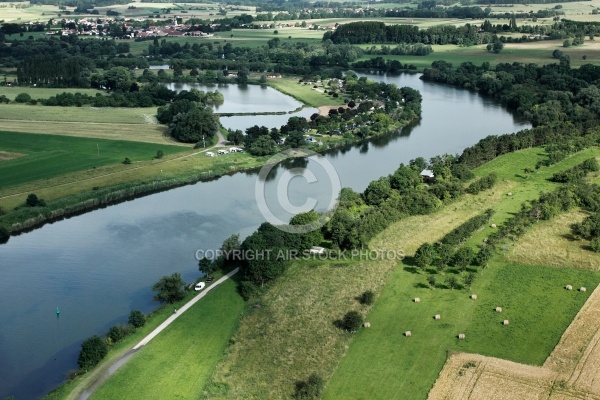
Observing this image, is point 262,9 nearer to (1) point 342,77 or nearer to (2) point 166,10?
(2) point 166,10

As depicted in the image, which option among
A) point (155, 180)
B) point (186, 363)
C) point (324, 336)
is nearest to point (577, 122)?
point (155, 180)

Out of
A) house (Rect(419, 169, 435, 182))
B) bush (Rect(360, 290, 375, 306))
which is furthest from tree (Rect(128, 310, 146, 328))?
house (Rect(419, 169, 435, 182))

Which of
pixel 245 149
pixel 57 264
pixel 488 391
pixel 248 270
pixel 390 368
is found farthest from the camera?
pixel 245 149

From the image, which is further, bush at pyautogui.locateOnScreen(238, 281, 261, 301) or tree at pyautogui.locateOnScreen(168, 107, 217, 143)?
tree at pyautogui.locateOnScreen(168, 107, 217, 143)

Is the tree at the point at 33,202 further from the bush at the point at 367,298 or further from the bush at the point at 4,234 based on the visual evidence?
the bush at the point at 367,298

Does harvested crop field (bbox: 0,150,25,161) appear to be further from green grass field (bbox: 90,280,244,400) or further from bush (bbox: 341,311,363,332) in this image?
bush (bbox: 341,311,363,332)

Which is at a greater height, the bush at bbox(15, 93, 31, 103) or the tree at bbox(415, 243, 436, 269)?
the bush at bbox(15, 93, 31, 103)

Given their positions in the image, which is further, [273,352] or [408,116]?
[408,116]
